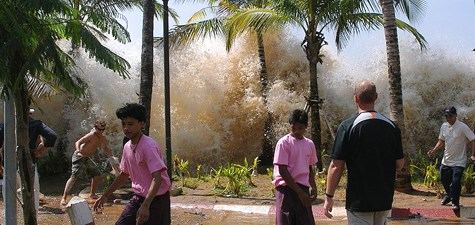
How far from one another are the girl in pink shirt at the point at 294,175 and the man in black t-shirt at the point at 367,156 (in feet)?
3.60

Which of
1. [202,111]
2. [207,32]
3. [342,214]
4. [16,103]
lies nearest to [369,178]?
[16,103]

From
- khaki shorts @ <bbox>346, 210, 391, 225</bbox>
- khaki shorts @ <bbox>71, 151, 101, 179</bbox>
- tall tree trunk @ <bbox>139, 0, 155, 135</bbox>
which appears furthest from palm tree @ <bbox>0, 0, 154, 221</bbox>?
Result: tall tree trunk @ <bbox>139, 0, 155, 135</bbox>

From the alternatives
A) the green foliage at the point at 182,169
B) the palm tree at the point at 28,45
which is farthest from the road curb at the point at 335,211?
the palm tree at the point at 28,45

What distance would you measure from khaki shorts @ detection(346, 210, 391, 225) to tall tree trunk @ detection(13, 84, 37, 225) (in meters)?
3.56

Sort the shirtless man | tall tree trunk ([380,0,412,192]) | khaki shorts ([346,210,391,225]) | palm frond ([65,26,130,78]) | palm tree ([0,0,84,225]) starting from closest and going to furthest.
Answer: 1. khaki shorts ([346,210,391,225])
2. palm tree ([0,0,84,225])
3. palm frond ([65,26,130,78])
4. the shirtless man
5. tall tree trunk ([380,0,412,192])

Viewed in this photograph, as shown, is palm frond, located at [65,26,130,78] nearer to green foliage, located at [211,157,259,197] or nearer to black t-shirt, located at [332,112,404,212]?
black t-shirt, located at [332,112,404,212]

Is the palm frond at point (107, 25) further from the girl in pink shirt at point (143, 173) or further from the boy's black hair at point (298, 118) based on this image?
the boy's black hair at point (298, 118)

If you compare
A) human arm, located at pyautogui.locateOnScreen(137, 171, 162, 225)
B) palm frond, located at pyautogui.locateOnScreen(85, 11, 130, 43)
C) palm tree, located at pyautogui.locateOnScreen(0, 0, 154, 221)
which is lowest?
human arm, located at pyautogui.locateOnScreen(137, 171, 162, 225)

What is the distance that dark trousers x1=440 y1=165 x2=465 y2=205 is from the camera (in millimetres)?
10383

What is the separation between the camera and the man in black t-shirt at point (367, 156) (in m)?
4.90

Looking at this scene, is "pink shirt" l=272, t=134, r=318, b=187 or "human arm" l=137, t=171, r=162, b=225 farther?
"pink shirt" l=272, t=134, r=318, b=187

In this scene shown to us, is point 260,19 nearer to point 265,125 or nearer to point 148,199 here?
point 265,125

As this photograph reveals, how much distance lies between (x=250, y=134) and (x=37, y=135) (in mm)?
9945

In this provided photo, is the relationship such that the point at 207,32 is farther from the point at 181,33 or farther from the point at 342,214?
the point at 342,214
